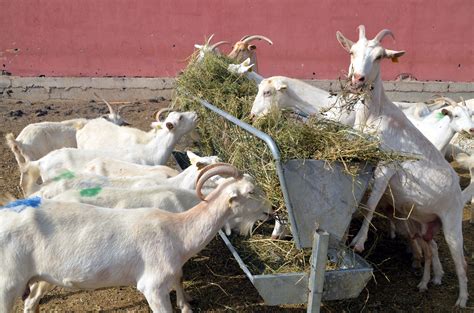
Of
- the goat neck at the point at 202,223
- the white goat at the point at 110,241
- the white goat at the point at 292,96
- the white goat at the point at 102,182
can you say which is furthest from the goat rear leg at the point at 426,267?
the goat neck at the point at 202,223

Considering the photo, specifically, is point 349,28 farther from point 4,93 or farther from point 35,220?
point 35,220

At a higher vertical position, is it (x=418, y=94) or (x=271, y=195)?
(x=271, y=195)

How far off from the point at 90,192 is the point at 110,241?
101 cm

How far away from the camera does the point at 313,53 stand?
1263 cm

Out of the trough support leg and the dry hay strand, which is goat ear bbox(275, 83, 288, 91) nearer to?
the dry hay strand

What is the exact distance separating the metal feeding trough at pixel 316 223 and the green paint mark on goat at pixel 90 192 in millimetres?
1536

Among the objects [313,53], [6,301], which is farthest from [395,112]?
[313,53]

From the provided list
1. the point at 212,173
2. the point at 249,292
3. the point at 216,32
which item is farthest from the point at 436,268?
the point at 216,32

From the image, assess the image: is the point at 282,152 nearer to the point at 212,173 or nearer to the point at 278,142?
the point at 278,142

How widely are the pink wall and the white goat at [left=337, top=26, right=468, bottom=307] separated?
24.3ft

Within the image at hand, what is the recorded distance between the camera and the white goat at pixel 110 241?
366cm

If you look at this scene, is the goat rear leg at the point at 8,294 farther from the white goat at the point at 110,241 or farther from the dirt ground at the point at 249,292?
the dirt ground at the point at 249,292

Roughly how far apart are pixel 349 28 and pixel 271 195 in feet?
30.2

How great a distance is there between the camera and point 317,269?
3.71 meters
